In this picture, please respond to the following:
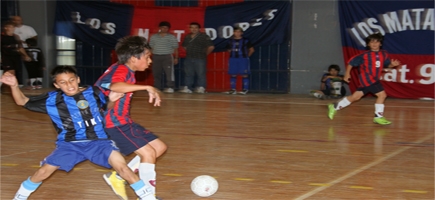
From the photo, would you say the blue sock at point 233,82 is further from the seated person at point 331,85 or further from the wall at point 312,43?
the seated person at point 331,85

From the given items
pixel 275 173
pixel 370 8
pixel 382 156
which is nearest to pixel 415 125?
pixel 382 156

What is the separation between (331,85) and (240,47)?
107 inches

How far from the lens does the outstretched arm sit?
4.06 meters

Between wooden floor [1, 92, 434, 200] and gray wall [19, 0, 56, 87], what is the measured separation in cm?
637

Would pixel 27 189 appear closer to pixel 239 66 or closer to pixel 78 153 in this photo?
pixel 78 153

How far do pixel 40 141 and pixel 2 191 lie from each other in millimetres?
2827

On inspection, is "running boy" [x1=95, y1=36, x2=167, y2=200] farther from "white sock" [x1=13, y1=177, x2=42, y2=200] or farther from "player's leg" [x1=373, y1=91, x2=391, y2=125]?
"player's leg" [x1=373, y1=91, x2=391, y2=125]

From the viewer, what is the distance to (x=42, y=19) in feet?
59.0

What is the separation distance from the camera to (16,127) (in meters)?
9.21

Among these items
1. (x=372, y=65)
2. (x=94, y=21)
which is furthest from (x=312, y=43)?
(x=94, y=21)

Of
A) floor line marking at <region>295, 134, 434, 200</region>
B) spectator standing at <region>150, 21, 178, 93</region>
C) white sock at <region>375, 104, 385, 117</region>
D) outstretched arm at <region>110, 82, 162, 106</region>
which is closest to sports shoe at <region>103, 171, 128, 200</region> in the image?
outstretched arm at <region>110, 82, 162, 106</region>

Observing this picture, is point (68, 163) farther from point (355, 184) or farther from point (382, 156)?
point (382, 156)

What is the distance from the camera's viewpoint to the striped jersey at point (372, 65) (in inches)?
378

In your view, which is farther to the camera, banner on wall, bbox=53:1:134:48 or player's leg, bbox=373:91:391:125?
banner on wall, bbox=53:1:134:48
